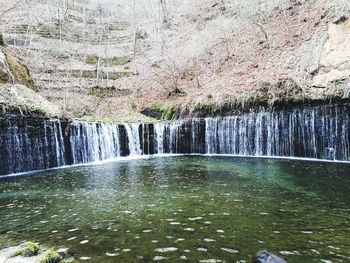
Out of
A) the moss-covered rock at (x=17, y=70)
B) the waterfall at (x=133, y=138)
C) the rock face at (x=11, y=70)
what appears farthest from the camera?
the waterfall at (x=133, y=138)

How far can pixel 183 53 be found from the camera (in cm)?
3253

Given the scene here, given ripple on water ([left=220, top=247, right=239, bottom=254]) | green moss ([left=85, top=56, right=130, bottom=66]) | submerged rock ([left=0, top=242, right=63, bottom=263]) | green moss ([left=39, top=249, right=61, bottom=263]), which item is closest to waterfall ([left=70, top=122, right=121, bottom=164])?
submerged rock ([left=0, top=242, right=63, bottom=263])

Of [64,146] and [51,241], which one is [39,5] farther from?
[51,241]

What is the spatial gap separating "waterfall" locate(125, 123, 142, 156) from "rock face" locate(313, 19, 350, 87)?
11.3 m

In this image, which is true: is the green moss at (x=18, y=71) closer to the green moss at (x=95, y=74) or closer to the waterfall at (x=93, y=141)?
the waterfall at (x=93, y=141)

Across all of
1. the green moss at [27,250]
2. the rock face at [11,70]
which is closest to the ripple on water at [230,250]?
the green moss at [27,250]

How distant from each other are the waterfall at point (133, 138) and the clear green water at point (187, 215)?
8.66 metres

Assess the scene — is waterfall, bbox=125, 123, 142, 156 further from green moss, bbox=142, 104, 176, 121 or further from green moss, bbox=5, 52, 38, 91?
green moss, bbox=5, 52, 38, 91

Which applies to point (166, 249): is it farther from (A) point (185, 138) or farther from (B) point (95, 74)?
(B) point (95, 74)

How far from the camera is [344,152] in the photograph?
1548 cm

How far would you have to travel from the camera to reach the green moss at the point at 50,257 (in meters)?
4.91

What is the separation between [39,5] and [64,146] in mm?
29181

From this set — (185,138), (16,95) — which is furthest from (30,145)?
(185,138)

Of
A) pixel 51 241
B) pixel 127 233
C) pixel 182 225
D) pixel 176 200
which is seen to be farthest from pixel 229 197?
pixel 51 241
